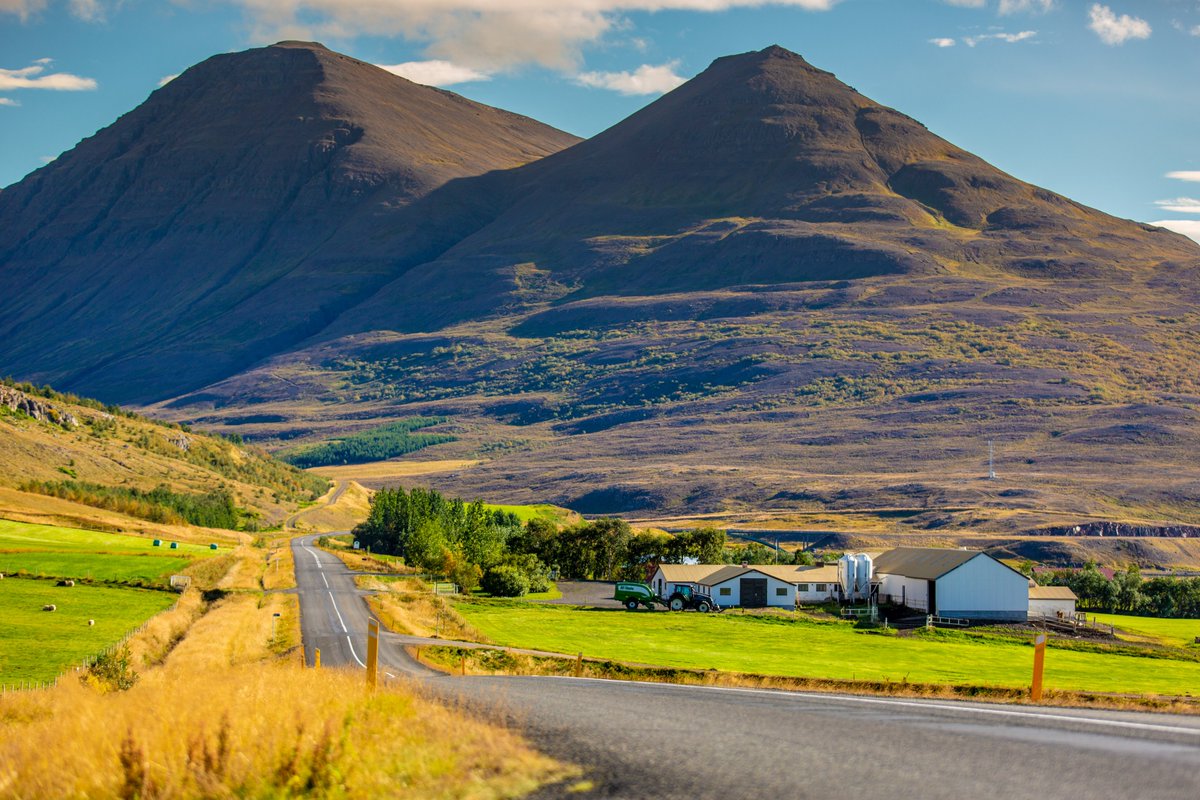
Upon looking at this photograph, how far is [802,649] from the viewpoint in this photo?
214 ft

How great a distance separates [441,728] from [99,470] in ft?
452

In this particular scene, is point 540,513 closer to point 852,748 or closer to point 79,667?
point 79,667

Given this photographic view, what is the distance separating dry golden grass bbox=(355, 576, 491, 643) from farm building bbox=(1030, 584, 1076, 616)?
4735 centimetres

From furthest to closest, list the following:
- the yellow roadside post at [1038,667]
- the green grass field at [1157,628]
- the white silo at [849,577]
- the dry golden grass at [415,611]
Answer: the white silo at [849,577] → the green grass field at [1157,628] → the dry golden grass at [415,611] → the yellow roadside post at [1038,667]

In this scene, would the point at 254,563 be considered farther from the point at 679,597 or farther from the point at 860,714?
the point at 860,714

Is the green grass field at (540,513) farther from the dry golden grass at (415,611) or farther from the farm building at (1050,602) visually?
the farm building at (1050,602)

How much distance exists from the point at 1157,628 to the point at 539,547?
180ft

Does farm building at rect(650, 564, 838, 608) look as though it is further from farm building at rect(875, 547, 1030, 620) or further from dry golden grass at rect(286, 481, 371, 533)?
dry golden grass at rect(286, 481, 371, 533)

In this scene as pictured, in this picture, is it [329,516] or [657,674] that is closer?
[657,674]

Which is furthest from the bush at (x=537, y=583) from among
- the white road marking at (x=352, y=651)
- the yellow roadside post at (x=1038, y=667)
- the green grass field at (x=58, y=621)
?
the yellow roadside post at (x=1038, y=667)

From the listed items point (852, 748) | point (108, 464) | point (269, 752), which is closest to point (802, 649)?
point (852, 748)

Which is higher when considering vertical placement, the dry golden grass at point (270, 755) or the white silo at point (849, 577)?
the dry golden grass at point (270, 755)

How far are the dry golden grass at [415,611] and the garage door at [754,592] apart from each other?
24358mm

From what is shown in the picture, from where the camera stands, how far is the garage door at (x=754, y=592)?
9312 centimetres
